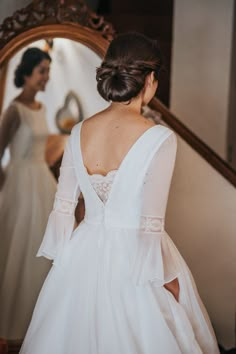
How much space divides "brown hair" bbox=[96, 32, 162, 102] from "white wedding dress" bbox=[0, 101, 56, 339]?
778 mm

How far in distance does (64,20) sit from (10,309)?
1202 mm

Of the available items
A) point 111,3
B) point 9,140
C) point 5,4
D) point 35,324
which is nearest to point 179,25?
point 111,3

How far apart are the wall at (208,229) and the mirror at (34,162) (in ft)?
1.57

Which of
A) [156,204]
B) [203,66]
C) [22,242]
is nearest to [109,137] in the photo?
[156,204]

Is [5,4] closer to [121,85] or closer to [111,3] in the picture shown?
[111,3]

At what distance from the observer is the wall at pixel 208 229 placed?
254 centimetres

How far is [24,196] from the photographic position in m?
2.51

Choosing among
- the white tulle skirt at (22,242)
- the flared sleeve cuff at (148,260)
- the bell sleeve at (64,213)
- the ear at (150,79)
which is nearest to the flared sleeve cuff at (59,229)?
the bell sleeve at (64,213)

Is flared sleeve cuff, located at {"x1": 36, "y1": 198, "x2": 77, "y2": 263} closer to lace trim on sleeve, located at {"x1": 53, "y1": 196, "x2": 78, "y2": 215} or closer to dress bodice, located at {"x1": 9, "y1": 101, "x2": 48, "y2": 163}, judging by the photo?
lace trim on sleeve, located at {"x1": 53, "y1": 196, "x2": 78, "y2": 215}

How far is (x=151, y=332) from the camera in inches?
67.3

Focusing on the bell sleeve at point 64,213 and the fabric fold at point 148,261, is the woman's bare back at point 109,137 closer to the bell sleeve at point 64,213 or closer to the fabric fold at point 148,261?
the bell sleeve at point 64,213

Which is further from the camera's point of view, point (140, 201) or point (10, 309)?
point (10, 309)

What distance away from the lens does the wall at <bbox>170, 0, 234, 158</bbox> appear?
3.21 metres

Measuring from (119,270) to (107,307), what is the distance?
0.11m
